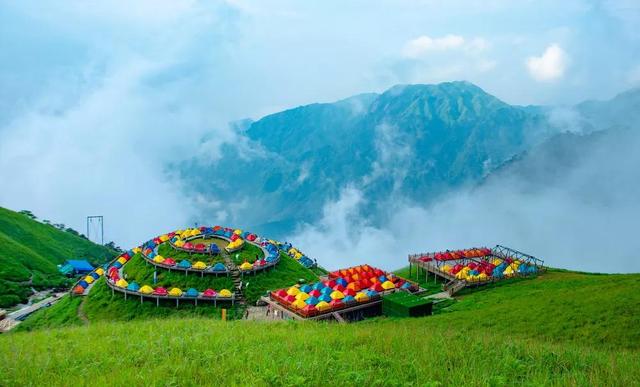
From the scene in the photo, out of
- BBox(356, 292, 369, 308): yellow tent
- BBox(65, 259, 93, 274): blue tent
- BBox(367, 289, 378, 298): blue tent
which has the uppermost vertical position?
BBox(65, 259, 93, 274): blue tent

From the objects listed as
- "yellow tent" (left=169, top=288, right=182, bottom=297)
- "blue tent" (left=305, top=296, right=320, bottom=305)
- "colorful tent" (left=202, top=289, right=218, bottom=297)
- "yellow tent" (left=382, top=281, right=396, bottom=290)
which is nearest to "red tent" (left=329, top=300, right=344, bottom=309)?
"blue tent" (left=305, top=296, right=320, bottom=305)

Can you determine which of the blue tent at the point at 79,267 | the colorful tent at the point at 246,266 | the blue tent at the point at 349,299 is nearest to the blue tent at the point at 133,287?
the colorful tent at the point at 246,266

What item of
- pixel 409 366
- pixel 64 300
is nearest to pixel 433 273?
pixel 64 300

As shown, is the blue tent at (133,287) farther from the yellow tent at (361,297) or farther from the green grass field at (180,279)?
the yellow tent at (361,297)

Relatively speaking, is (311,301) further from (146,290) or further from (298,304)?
(146,290)

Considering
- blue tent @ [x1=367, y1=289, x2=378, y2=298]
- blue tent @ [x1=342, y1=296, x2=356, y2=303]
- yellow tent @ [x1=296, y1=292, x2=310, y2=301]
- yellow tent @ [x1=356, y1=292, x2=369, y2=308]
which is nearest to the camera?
blue tent @ [x1=342, y1=296, x2=356, y2=303]

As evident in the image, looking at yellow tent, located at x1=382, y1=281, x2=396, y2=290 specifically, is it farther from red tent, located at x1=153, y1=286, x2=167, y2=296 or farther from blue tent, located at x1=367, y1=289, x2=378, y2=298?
red tent, located at x1=153, y1=286, x2=167, y2=296

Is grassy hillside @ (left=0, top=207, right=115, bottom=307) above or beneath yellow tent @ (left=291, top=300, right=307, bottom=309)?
above

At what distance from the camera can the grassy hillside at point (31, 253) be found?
6241cm

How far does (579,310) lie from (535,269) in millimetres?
21658

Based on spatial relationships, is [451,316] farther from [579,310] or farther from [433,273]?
[433,273]

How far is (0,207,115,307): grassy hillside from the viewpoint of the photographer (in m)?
62.4

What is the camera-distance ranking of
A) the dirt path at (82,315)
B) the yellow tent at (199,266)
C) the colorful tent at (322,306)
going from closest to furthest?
the colorful tent at (322,306) < the dirt path at (82,315) < the yellow tent at (199,266)

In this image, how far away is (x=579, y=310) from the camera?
93.6 ft
